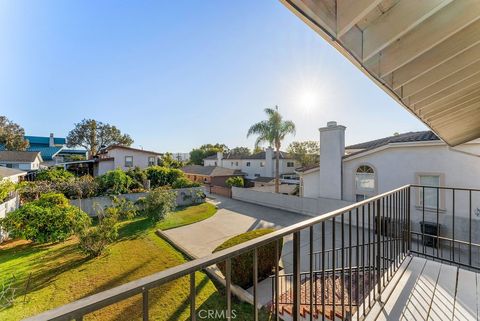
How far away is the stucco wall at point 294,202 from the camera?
1119 centimetres

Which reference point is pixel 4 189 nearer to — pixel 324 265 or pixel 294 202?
pixel 324 265

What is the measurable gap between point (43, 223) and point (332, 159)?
1175 cm

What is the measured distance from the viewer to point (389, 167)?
9477 mm

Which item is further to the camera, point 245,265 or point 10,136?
point 10,136

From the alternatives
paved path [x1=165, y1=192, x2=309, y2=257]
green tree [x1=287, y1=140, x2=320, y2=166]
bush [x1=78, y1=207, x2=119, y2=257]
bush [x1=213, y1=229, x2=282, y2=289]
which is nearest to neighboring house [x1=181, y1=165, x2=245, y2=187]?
green tree [x1=287, y1=140, x2=320, y2=166]

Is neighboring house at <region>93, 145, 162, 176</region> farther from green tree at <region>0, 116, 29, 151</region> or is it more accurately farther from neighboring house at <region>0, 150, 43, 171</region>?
green tree at <region>0, 116, 29, 151</region>

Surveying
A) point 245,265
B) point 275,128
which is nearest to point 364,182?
point 275,128

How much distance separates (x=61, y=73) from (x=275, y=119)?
12.9m

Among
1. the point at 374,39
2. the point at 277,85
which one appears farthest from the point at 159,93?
the point at 374,39

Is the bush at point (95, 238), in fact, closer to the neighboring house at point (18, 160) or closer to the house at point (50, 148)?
the neighboring house at point (18, 160)

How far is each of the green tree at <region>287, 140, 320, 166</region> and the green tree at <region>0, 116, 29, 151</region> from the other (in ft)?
109

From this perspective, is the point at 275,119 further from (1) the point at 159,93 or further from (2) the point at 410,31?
(2) the point at 410,31

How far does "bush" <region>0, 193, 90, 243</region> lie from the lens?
23.0 ft

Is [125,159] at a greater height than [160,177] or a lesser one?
greater
